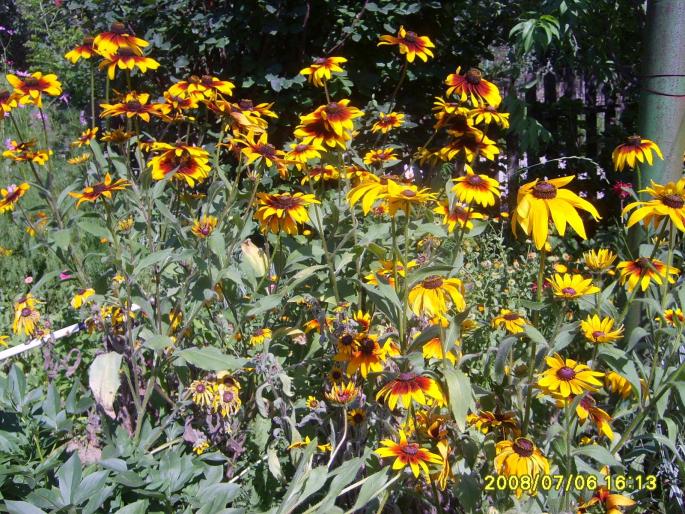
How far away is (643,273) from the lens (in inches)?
58.9

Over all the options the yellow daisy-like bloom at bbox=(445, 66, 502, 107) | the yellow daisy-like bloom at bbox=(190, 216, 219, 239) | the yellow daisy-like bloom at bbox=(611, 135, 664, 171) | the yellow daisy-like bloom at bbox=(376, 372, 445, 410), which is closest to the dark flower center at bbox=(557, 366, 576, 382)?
the yellow daisy-like bloom at bbox=(376, 372, 445, 410)

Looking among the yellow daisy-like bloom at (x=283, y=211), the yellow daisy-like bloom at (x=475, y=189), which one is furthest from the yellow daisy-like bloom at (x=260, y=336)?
the yellow daisy-like bloom at (x=475, y=189)

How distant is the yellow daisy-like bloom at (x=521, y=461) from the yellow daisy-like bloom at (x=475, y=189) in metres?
0.51

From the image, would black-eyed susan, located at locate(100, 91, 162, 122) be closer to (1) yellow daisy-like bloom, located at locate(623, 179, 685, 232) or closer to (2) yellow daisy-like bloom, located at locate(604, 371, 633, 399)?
(1) yellow daisy-like bloom, located at locate(623, 179, 685, 232)

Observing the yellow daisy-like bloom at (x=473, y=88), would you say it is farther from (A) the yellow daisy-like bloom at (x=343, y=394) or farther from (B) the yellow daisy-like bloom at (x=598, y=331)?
(A) the yellow daisy-like bloom at (x=343, y=394)

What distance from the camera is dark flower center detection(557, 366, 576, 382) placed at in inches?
51.3

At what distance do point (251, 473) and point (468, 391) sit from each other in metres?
0.77

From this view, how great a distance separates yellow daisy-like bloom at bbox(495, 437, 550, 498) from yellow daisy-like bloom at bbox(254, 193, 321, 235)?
0.72 metres

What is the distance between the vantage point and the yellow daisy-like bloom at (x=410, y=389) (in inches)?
50.0

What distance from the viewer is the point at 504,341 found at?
1307 millimetres

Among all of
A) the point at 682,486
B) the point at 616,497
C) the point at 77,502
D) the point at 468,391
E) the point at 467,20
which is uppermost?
the point at 467,20

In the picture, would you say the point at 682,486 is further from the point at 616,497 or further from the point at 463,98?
the point at 463,98

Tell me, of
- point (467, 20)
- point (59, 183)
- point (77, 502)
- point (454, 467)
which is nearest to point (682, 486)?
point (454, 467)

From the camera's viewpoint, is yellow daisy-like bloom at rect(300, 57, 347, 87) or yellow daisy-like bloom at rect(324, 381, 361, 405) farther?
yellow daisy-like bloom at rect(300, 57, 347, 87)
